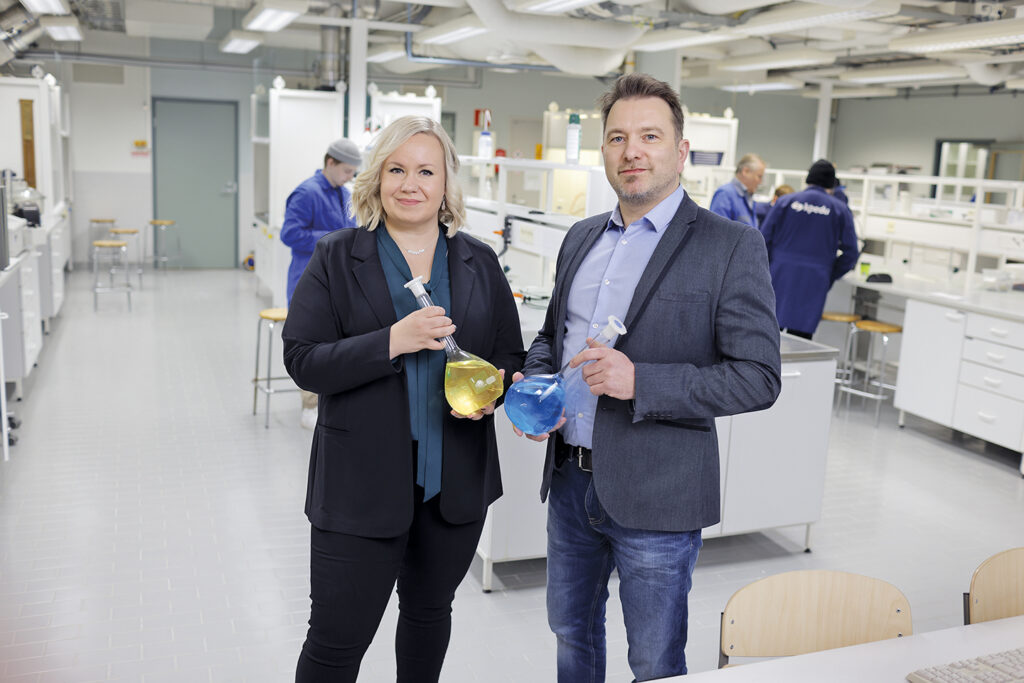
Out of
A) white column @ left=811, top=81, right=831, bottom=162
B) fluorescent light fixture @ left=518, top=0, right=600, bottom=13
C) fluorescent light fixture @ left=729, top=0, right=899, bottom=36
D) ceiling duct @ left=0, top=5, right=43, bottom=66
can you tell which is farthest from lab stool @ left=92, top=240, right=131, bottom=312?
white column @ left=811, top=81, right=831, bottom=162

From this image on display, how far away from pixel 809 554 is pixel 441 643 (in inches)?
91.2

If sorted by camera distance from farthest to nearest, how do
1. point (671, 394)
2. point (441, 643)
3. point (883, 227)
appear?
point (883, 227)
point (441, 643)
point (671, 394)

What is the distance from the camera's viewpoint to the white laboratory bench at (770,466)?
130 inches

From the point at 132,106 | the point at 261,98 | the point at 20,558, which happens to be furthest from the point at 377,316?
the point at 132,106

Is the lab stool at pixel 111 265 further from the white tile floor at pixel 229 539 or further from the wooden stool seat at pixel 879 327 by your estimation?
the wooden stool seat at pixel 879 327

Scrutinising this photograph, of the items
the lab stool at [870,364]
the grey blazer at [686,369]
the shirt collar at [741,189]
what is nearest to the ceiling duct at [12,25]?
the shirt collar at [741,189]

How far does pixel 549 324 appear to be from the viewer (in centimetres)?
201

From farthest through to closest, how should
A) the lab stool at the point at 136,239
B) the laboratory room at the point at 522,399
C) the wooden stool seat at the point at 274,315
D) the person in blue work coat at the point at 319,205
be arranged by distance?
1. the lab stool at the point at 136,239
2. the wooden stool seat at the point at 274,315
3. the person in blue work coat at the point at 319,205
4. the laboratory room at the point at 522,399

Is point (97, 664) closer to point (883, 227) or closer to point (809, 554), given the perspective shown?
point (809, 554)

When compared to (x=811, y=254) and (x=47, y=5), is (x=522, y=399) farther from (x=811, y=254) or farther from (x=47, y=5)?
(x=47, y=5)

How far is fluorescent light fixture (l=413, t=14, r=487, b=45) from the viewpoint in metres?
7.10

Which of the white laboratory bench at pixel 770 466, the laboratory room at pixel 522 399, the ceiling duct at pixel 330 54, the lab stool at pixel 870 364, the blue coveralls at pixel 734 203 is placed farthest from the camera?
the ceiling duct at pixel 330 54

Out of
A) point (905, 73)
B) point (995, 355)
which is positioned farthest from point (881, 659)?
point (905, 73)

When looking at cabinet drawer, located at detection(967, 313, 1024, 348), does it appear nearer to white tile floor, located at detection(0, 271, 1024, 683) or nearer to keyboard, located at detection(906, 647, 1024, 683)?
white tile floor, located at detection(0, 271, 1024, 683)
